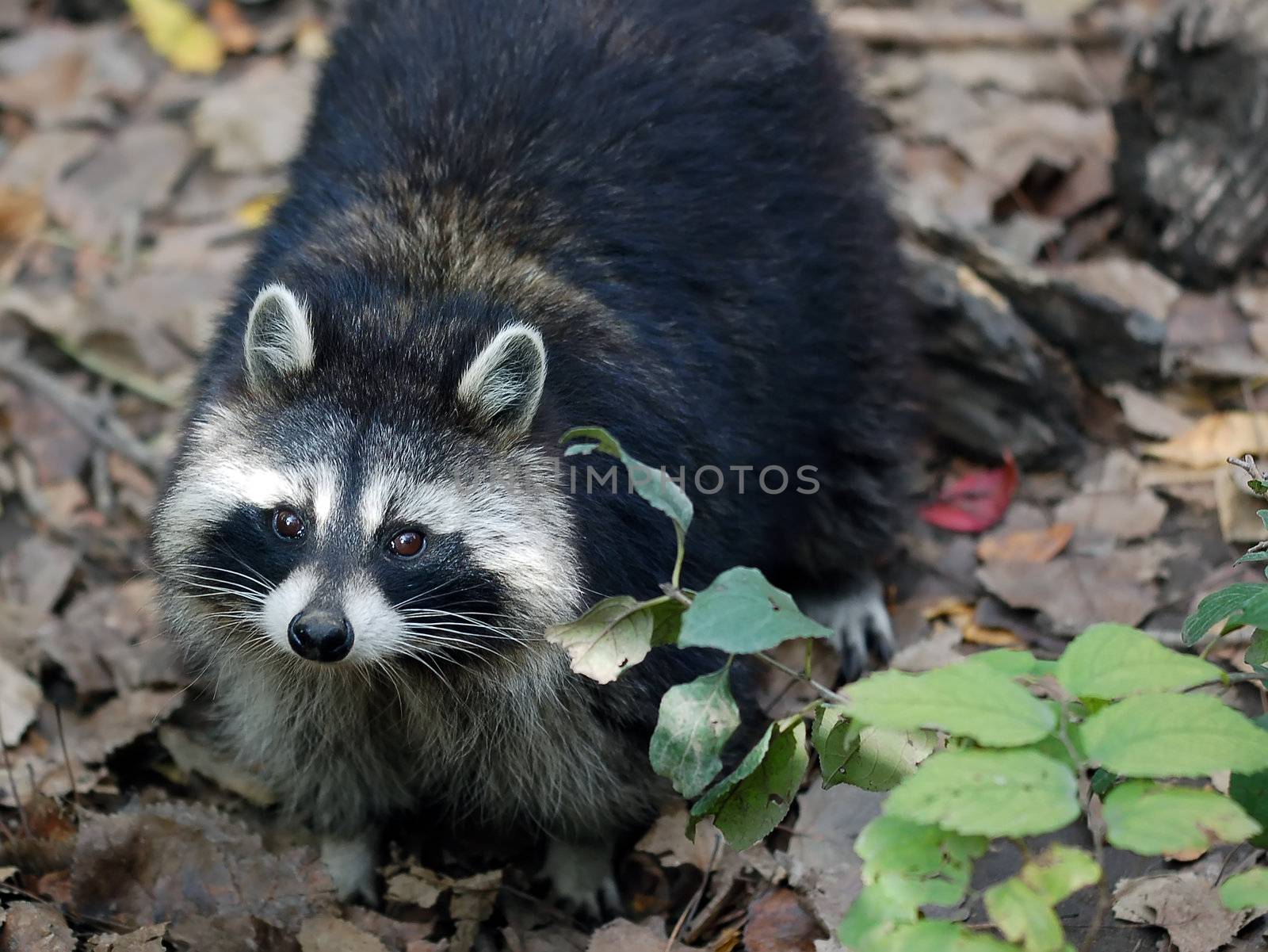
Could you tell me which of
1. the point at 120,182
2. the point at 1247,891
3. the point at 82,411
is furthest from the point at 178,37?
the point at 1247,891

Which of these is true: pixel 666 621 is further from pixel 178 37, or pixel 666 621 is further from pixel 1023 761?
pixel 178 37

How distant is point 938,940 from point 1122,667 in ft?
2.06

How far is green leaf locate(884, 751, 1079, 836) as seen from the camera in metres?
2.47

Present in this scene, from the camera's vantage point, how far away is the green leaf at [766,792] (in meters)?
3.35

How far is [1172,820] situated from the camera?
8.20 feet

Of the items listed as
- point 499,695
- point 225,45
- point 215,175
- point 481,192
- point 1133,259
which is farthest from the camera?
point 225,45

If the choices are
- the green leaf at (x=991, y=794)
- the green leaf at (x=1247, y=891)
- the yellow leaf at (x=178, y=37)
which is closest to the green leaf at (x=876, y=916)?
the green leaf at (x=991, y=794)

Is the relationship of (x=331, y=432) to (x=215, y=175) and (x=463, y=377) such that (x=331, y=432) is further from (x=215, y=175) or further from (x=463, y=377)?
(x=215, y=175)

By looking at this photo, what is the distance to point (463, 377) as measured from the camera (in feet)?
12.7

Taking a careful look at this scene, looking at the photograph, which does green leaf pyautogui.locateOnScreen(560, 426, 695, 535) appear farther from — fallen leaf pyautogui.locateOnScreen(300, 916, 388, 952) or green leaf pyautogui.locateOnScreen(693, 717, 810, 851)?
fallen leaf pyautogui.locateOnScreen(300, 916, 388, 952)

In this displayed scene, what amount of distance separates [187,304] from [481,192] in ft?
10.1

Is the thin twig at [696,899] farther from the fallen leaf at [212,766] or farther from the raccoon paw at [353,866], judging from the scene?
the fallen leaf at [212,766]

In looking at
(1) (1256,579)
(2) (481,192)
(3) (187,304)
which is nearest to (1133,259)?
(1) (1256,579)

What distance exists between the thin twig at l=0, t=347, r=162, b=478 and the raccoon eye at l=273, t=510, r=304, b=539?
263 cm
